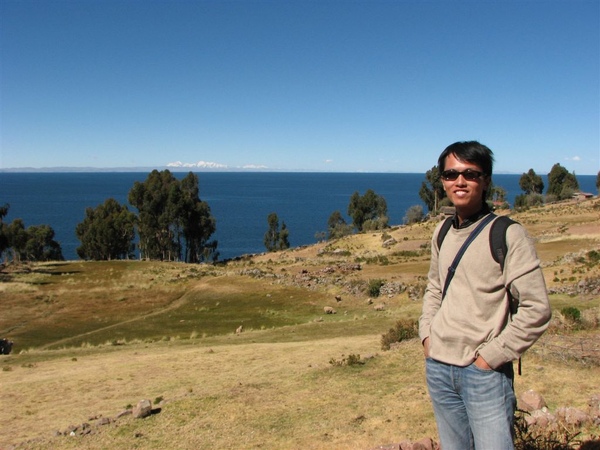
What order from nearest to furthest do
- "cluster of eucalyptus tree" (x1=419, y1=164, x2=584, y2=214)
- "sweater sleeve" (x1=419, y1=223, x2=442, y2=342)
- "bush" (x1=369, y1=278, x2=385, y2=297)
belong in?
"sweater sleeve" (x1=419, y1=223, x2=442, y2=342)
"bush" (x1=369, y1=278, x2=385, y2=297)
"cluster of eucalyptus tree" (x1=419, y1=164, x2=584, y2=214)

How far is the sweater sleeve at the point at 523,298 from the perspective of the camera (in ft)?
12.7

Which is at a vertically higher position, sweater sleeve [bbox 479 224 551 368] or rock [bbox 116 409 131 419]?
sweater sleeve [bbox 479 224 551 368]

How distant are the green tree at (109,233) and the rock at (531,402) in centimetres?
9370

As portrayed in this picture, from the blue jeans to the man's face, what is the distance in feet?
4.75

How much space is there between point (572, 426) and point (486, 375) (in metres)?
5.77

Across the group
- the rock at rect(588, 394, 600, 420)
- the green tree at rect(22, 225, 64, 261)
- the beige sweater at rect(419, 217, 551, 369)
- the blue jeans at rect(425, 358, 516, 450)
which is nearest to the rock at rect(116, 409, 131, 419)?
the blue jeans at rect(425, 358, 516, 450)

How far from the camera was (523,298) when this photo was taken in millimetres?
3900

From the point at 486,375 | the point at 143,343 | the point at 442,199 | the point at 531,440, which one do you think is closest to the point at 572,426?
the point at 531,440

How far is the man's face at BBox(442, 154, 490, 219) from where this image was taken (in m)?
4.38

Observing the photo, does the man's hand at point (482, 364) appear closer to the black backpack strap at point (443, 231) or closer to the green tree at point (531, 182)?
the black backpack strap at point (443, 231)

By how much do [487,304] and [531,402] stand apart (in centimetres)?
705

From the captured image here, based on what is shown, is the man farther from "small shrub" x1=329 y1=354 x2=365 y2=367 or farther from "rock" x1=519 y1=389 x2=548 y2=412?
"small shrub" x1=329 y1=354 x2=365 y2=367

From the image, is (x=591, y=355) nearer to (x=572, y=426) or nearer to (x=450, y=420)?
(x=572, y=426)

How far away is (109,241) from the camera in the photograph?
95.9m
